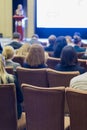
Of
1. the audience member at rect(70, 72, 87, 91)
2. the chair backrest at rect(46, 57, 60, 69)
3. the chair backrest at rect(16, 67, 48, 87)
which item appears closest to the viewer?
the audience member at rect(70, 72, 87, 91)

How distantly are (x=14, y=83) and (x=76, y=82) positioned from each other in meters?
0.68

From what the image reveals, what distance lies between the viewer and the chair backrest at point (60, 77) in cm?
387

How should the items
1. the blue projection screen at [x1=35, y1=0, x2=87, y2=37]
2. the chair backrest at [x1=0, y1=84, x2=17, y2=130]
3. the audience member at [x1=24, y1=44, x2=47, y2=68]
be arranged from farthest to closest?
1. the blue projection screen at [x1=35, y1=0, x2=87, y2=37]
2. the audience member at [x1=24, y1=44, x2=47, y2=68]
3. the chair backrest at [x1=0, y1=84, x2=17, y2=130]

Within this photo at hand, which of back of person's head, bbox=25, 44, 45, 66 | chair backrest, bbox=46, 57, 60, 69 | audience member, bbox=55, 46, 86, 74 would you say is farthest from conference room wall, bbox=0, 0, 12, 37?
audience member, bbox=55, 46, 86, 74

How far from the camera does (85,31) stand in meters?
12.2

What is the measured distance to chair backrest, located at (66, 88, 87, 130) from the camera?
2.90m

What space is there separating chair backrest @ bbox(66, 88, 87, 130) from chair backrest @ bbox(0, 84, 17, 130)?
0.55 meters

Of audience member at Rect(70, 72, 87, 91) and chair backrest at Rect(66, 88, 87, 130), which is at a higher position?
audience member at Rect(70, 72, 87, 91)

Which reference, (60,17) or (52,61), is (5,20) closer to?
(60,17)

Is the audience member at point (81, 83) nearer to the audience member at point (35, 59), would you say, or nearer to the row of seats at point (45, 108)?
the row of seats at point (45, 108)

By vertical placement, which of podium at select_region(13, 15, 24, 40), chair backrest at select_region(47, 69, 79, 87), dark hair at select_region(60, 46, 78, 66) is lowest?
podium at select_region(13, 15, 24, 40)

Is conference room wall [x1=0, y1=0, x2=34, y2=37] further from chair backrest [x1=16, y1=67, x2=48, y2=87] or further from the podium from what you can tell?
chair backrest [x1=16, y1=67, x2=48, y2=87]

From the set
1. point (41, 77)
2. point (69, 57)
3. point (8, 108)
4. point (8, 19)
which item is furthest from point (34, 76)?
point (8, 19)

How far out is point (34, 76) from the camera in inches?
163
